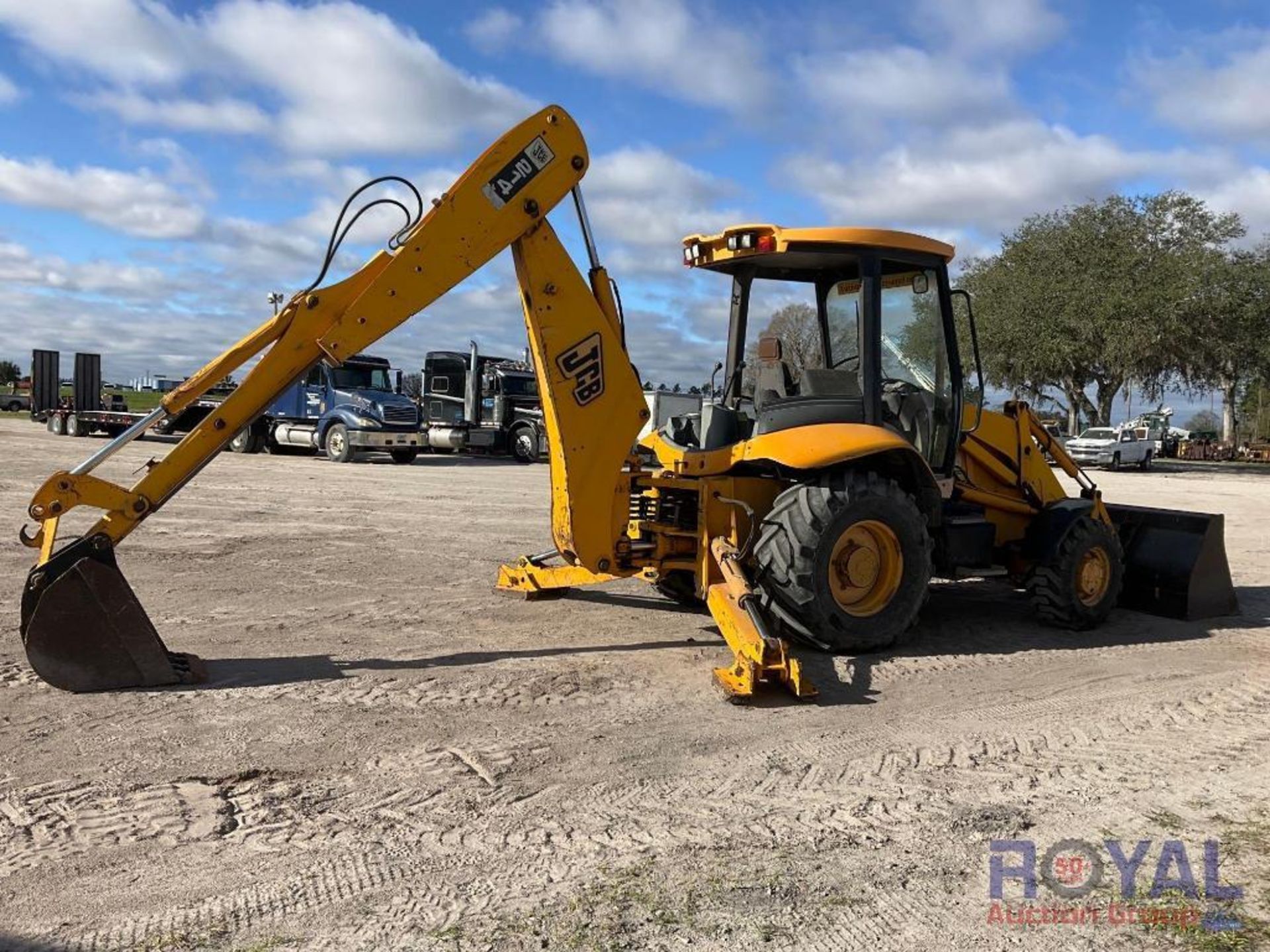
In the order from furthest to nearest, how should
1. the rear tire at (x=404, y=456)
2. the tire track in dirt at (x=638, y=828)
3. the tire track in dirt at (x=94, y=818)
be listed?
the rear tire at (x=404, y=456) → the tire track in dirt at (x=94, y=818) → the tire track in dirt at (x=638, y=828)

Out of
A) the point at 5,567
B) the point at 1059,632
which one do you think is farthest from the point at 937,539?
the point at 5,567

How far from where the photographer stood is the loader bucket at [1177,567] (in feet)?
25.7

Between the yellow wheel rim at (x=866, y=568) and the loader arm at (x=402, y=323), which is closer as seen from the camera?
the loader arm at (x=402, y=323)

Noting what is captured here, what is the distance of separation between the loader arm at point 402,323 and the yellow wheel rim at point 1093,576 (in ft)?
11.2

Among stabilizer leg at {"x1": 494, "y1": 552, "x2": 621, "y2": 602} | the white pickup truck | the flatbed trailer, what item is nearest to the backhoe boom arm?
stabilizer leg at {"x1": 494, "y1": 552, "x2": 621, "y2": 602}

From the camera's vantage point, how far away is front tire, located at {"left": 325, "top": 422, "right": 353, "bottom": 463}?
2334 cm

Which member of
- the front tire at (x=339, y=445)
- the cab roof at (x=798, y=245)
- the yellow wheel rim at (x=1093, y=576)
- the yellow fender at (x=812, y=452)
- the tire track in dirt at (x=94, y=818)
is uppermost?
the cab roof at (x=798, y=245)

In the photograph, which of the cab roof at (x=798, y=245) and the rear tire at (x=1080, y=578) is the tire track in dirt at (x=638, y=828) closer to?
the rear tire at (x=1080, y=578)

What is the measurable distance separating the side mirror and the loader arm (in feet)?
7.37

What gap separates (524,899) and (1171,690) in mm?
4283

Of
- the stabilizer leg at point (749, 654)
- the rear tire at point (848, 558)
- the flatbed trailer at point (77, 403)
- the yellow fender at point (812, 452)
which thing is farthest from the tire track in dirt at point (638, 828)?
the flatbed trailer at point (77, 403)

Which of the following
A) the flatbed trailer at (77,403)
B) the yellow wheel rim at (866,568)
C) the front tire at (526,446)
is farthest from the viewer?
the flatbed trailer at (77,403)

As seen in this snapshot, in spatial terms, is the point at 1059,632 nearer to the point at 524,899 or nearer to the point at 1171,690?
the point at 1171,690

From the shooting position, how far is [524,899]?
3.13 metres
